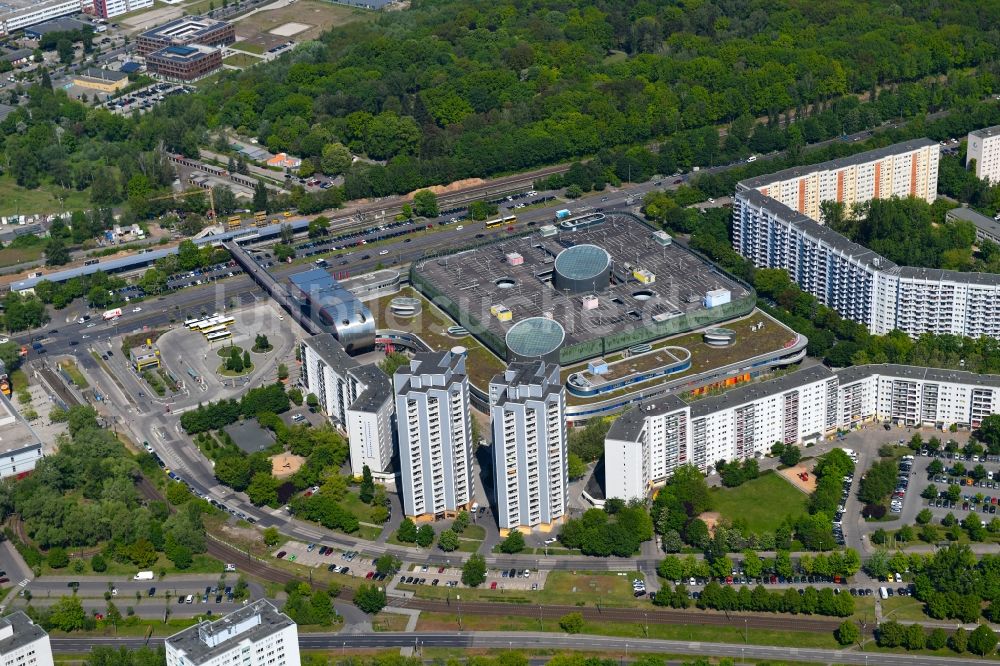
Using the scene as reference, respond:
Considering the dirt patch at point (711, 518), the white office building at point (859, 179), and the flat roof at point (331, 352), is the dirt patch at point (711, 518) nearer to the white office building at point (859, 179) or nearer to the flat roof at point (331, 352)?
the flat roof at point (331, 352)

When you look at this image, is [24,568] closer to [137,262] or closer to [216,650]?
[216,650]

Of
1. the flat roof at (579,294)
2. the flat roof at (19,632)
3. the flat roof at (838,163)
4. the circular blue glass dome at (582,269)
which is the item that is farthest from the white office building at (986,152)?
the flat roof at (19,632)

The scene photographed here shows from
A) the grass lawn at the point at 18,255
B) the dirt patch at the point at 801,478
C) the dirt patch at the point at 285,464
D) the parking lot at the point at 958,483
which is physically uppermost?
the grass lawn at the point at 18,255

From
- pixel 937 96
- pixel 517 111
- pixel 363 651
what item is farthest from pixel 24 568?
pixel 937 96

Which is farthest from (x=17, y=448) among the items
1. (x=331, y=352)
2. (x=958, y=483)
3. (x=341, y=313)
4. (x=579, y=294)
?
(x=958, y=483)

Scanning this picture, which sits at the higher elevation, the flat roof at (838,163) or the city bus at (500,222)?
the flat roof at (838,163)

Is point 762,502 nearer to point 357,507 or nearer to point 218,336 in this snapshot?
point 357,507

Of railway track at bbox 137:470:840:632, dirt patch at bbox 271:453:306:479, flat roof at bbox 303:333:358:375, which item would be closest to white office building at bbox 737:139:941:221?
flat roof at bbox 303:333:358:375
